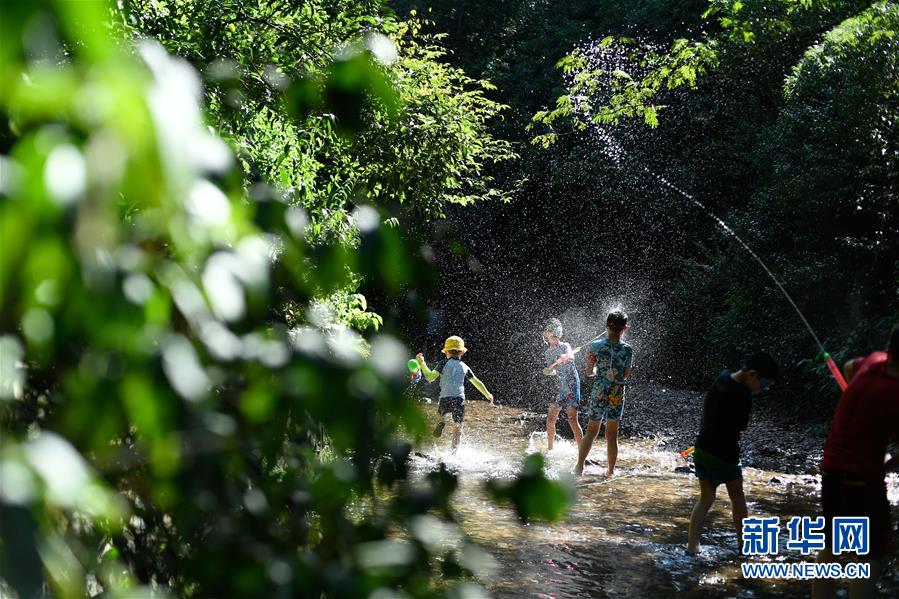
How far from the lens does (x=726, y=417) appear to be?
6.71 metres

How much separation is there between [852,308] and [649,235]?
33.5ft

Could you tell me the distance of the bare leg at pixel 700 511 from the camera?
22.4 feet

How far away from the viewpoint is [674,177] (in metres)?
22.7

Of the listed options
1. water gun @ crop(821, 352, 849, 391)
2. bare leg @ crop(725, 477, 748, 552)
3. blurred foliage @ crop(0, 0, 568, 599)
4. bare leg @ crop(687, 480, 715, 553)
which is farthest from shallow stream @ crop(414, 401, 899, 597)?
blurred foliage @ crop(0, 0, 568, 599)

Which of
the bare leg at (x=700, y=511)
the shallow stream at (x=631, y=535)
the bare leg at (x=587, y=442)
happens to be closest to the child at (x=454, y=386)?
the shallow stream at (x=631, y=535)

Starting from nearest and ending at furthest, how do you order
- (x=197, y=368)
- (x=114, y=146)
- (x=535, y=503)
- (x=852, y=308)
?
(x=114, y=146) < (x=197, y=368) < (x=535, y=503) < (x=852, y=308)

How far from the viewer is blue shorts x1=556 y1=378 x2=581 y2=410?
1184 cm

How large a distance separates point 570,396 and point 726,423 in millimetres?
5202

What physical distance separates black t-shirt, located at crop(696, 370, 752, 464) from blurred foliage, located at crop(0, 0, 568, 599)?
17.5ft

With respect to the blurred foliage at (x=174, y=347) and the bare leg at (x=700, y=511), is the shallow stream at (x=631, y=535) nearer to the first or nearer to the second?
the bare leg at (x=700, y=511)

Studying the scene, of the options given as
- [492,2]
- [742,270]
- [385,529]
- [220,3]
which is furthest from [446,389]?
[492,2]

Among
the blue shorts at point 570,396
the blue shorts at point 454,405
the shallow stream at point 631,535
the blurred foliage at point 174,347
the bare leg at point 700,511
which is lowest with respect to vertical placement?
the shallow stream at point 631,535

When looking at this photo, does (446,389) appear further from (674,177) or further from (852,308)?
(674,177)

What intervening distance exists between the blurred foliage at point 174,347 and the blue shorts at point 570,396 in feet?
33.4
